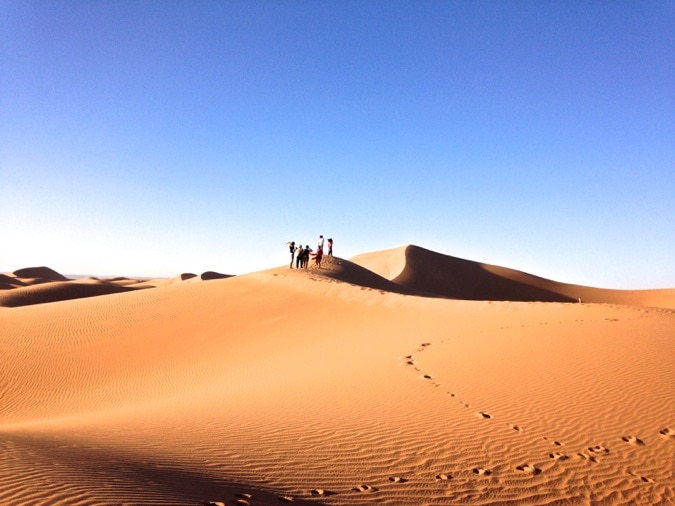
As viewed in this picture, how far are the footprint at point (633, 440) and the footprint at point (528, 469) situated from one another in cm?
186

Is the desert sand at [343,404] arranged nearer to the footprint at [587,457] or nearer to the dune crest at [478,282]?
the footprint at [587,457]

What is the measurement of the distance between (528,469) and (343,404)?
368 centimetres

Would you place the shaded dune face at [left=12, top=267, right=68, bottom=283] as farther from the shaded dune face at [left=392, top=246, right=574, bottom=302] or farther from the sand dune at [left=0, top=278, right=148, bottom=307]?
the shaded dune face at [left=392, top=246, right=574, bottom=302]

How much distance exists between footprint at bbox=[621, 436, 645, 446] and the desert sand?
0.11 feet

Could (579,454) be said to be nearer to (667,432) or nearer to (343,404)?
(667,432)

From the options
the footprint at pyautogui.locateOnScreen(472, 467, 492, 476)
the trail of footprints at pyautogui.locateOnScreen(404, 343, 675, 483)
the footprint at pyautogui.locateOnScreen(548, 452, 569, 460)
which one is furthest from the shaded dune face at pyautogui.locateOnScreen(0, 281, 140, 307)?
the footprint at pyautogui.locateOnScreen(548, 452, 569, 460)

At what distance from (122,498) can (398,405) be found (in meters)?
5.59

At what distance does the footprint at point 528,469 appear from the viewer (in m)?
5.94

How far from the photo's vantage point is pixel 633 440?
6.82m

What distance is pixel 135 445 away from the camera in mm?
6273

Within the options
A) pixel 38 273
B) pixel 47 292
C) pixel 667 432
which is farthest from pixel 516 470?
pixel 38 273

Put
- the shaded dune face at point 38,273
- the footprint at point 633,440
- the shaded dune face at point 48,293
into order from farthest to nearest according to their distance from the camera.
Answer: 1. the shaded dune face at point 38,273
2. the shaded dune face at point 48,293
3. the footprint at point 633,440

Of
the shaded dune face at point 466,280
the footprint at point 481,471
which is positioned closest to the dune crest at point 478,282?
the shaded dune face at point 466,280

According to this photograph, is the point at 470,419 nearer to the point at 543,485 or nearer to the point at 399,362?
the point at 543,485
